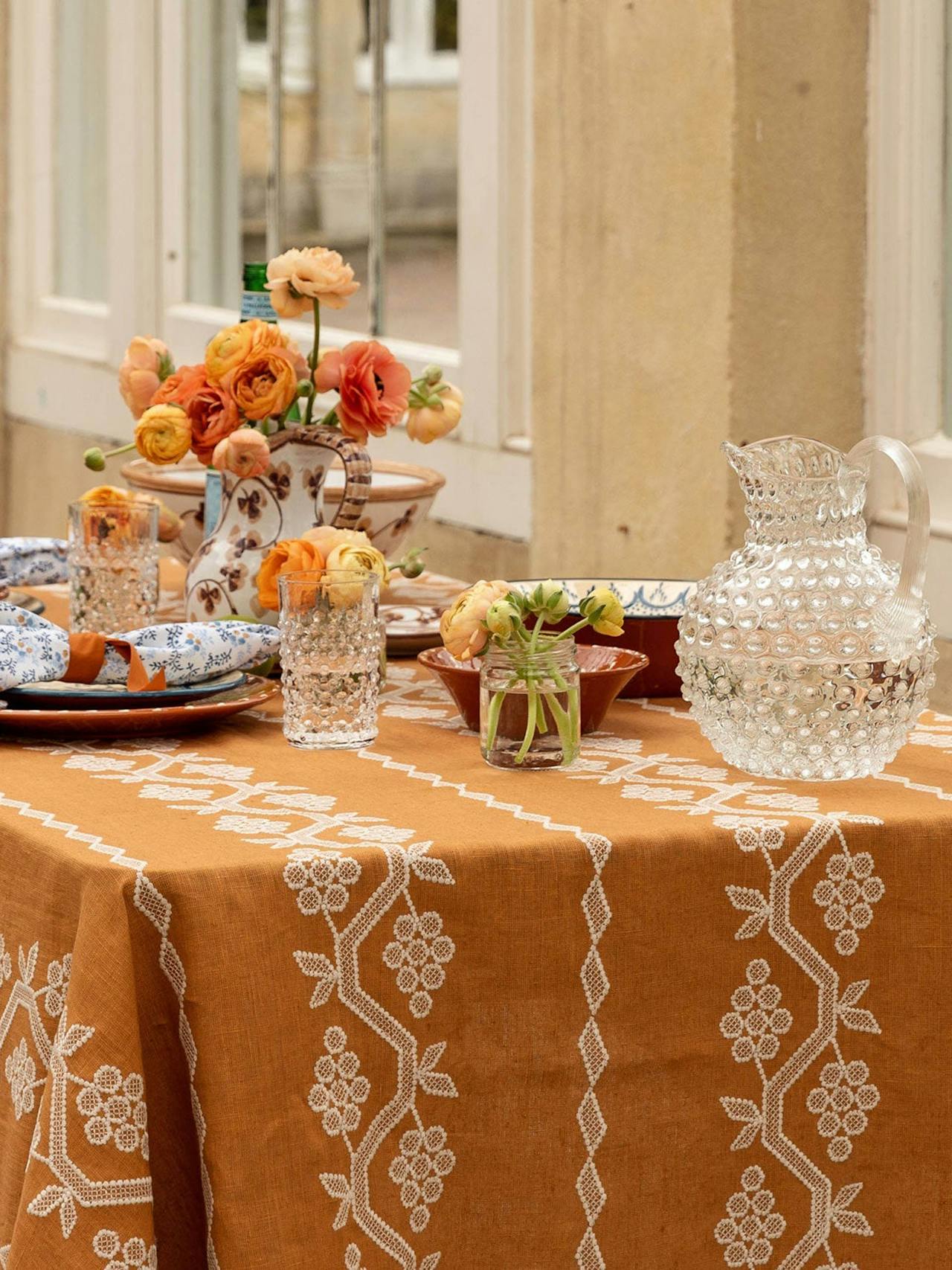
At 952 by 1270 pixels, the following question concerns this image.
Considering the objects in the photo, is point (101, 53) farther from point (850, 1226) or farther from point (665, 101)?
point (850, 1226)

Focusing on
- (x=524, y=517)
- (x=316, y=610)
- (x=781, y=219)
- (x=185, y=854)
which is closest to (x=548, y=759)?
(x=316, y=610)

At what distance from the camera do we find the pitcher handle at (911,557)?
4.57 ft

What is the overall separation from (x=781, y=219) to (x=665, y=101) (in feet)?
0.74

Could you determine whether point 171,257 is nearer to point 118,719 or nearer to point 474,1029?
point 118,719

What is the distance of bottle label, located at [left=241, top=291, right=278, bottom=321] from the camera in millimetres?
1825

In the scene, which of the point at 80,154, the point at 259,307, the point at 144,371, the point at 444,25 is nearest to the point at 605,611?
the point at 259,307

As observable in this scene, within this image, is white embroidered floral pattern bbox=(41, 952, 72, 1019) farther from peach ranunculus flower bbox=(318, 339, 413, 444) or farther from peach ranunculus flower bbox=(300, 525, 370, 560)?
peach ranunculus flower bbox=(318, 339, 413, 444)

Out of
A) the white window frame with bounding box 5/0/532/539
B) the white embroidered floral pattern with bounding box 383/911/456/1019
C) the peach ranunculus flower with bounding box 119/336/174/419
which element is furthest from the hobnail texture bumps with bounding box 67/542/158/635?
the white window frame with bounding box 5/0/532/539

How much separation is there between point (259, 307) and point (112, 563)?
0.28 m

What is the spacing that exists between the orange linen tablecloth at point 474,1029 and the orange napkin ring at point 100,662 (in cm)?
21

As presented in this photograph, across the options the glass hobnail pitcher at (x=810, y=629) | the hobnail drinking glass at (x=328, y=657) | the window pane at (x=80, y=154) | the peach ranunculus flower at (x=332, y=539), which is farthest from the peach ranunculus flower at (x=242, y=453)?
the window pane at (x=80, y=154)

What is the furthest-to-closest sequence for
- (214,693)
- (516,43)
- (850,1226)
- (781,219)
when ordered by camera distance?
(516,43) < (781,219) < (214,693) < (850,1226)

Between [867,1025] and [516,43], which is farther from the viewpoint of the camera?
[516,43]

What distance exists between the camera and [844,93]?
256cm
